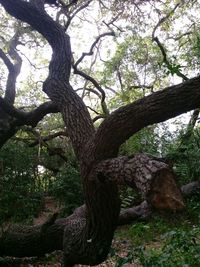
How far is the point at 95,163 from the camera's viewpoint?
402 centimetres

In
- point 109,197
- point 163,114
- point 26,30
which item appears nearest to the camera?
point 163,114

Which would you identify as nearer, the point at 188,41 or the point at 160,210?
the point at 160,210

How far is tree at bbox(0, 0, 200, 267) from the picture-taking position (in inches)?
122

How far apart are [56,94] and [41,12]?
5.45 feet

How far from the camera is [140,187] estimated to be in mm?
2973

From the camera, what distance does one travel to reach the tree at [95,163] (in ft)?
10.2

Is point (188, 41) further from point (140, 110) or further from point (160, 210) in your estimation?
point (160, 210)

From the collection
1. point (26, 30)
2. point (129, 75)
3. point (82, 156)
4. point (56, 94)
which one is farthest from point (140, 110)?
point (129, 75)

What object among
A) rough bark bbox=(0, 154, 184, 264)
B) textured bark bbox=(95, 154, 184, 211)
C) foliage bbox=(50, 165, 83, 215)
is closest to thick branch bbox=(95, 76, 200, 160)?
rough bark bbox=(0, 154, 184, 264)

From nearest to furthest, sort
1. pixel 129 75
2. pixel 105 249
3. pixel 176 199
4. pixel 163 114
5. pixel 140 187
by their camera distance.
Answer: pixel 176 199 < pixel 140 187 < pixel 163 114 < pixel 105 249 < pixel 129 75

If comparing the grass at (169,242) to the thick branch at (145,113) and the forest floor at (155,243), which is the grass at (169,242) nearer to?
the forest floor at (155,243)

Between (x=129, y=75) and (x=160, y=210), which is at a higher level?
(x=129, y=75)

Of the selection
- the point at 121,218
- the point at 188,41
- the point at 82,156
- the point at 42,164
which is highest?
the point at 188,41

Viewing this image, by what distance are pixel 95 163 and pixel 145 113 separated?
0.80 meters
